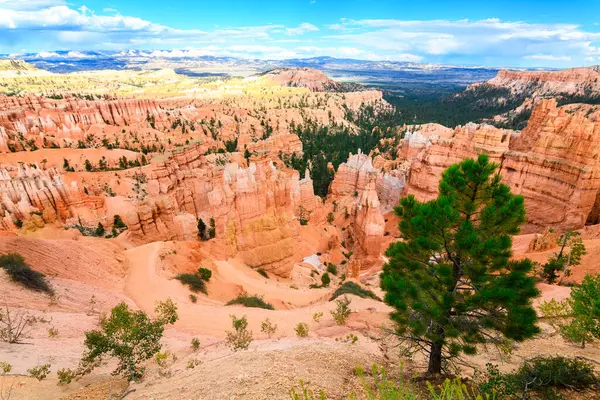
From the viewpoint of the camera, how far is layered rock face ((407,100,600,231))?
26.6 m

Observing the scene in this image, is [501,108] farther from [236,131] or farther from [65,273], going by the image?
[65,273]

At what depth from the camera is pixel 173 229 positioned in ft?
91.1

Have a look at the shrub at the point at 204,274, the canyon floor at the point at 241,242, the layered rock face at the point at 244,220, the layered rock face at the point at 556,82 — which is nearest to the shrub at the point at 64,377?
the canyon floor at the point at 241,242

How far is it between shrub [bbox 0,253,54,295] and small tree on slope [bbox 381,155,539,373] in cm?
1601

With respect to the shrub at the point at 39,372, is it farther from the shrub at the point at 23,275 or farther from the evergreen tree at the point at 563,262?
the evergreen tree at the point at 563,262

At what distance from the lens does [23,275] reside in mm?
15016

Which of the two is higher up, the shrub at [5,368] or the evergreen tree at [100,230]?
the shrub at [5,368]

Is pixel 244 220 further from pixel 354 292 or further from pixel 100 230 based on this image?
pixel 100 230

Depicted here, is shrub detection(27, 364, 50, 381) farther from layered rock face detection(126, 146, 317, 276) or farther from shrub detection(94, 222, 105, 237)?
shrub detection(94, 222, 105, 237)

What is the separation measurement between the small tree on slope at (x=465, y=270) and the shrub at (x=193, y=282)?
48.7 ft

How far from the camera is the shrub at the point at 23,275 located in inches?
581

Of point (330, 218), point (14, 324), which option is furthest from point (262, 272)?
point (14, 324)

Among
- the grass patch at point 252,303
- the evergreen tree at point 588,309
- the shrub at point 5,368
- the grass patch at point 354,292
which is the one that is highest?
the evergreen tree at point 588,309

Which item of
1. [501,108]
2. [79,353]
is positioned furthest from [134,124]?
[501,108]
